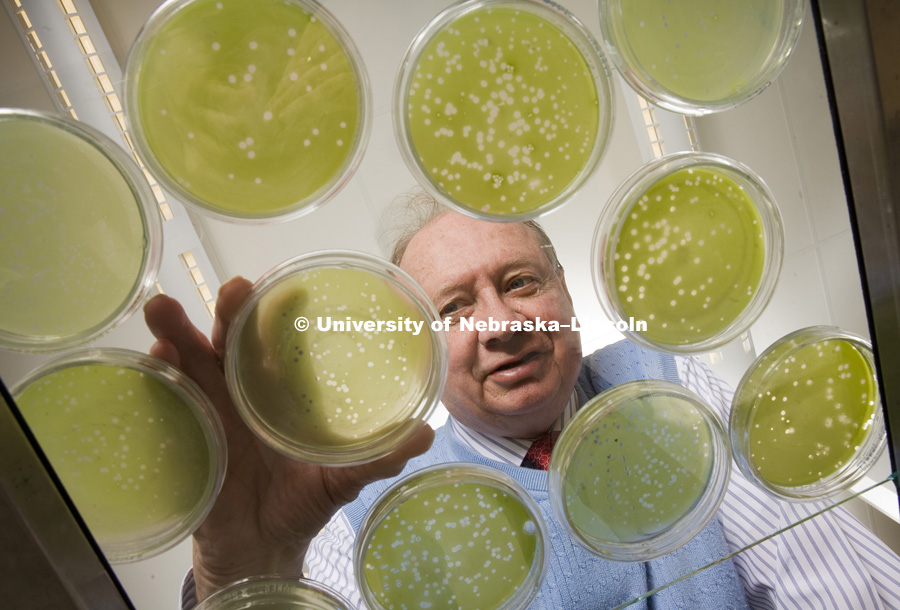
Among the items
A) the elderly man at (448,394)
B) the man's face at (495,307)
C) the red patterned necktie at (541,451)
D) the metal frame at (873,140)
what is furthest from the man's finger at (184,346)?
the metal frame at (873,140)

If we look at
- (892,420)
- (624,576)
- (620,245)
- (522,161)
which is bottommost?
(624,576)

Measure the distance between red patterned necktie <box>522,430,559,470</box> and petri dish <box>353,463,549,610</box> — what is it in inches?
2.4

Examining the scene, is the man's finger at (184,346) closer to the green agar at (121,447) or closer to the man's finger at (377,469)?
the green agar at (121,447)

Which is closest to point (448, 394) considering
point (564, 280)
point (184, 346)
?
point (564, 280)

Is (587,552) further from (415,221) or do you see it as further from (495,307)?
(415,221)

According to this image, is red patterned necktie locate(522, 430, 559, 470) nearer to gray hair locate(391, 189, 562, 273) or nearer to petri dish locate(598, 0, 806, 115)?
gray hair locate(391, 189, 562, 273)

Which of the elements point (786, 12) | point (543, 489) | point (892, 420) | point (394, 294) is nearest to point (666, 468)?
point (543, 489)

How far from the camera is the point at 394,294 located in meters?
0.61

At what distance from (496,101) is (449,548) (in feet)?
1.58

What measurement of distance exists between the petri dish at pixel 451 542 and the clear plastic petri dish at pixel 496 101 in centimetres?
30

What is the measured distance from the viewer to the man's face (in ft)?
2.23

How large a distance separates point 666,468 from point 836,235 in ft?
1.14

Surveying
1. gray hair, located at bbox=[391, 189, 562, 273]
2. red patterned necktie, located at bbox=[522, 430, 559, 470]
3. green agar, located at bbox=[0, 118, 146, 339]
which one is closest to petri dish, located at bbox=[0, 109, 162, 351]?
green agar, located at bbox=[0, 118, 146, 339]

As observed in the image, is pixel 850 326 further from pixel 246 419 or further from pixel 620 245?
pixel 246 419
